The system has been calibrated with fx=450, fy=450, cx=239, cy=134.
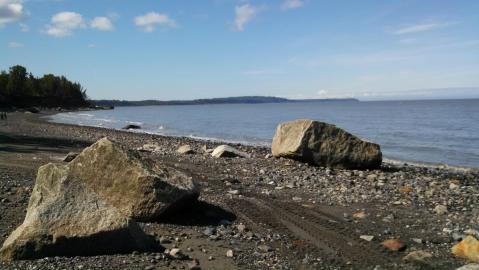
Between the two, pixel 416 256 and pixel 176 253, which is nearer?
pixel 176 253

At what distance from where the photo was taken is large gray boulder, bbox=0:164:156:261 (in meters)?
6.64

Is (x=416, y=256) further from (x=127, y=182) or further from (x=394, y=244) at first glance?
(x=127, y=182)

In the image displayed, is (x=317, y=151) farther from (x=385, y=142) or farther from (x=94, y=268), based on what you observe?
(x=385, y=142)

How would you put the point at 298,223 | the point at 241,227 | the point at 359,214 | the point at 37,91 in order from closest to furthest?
the point at 241,227 → the point at 298,223 → the point at 359,214 → the point at 37,91

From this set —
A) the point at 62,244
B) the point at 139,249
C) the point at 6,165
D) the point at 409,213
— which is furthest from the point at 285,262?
the point at 6,165

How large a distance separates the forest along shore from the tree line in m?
96.5

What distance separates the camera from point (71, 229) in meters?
6.88

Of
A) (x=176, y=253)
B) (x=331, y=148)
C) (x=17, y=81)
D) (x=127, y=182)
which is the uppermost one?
(x=17, y=81)

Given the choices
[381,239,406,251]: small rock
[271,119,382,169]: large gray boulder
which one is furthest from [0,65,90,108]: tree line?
[381,239,406,251]: small rock

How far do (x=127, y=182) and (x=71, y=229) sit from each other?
81.6 inches

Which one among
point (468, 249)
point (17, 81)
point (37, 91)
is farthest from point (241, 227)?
point (37, 91)

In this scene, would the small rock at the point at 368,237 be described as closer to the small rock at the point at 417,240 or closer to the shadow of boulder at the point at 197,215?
the small rock at the point at 417,240

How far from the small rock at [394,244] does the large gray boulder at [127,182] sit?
13.0 ft

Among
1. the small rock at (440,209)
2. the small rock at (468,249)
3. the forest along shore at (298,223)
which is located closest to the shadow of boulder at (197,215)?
the forest along shore at (298,223)
